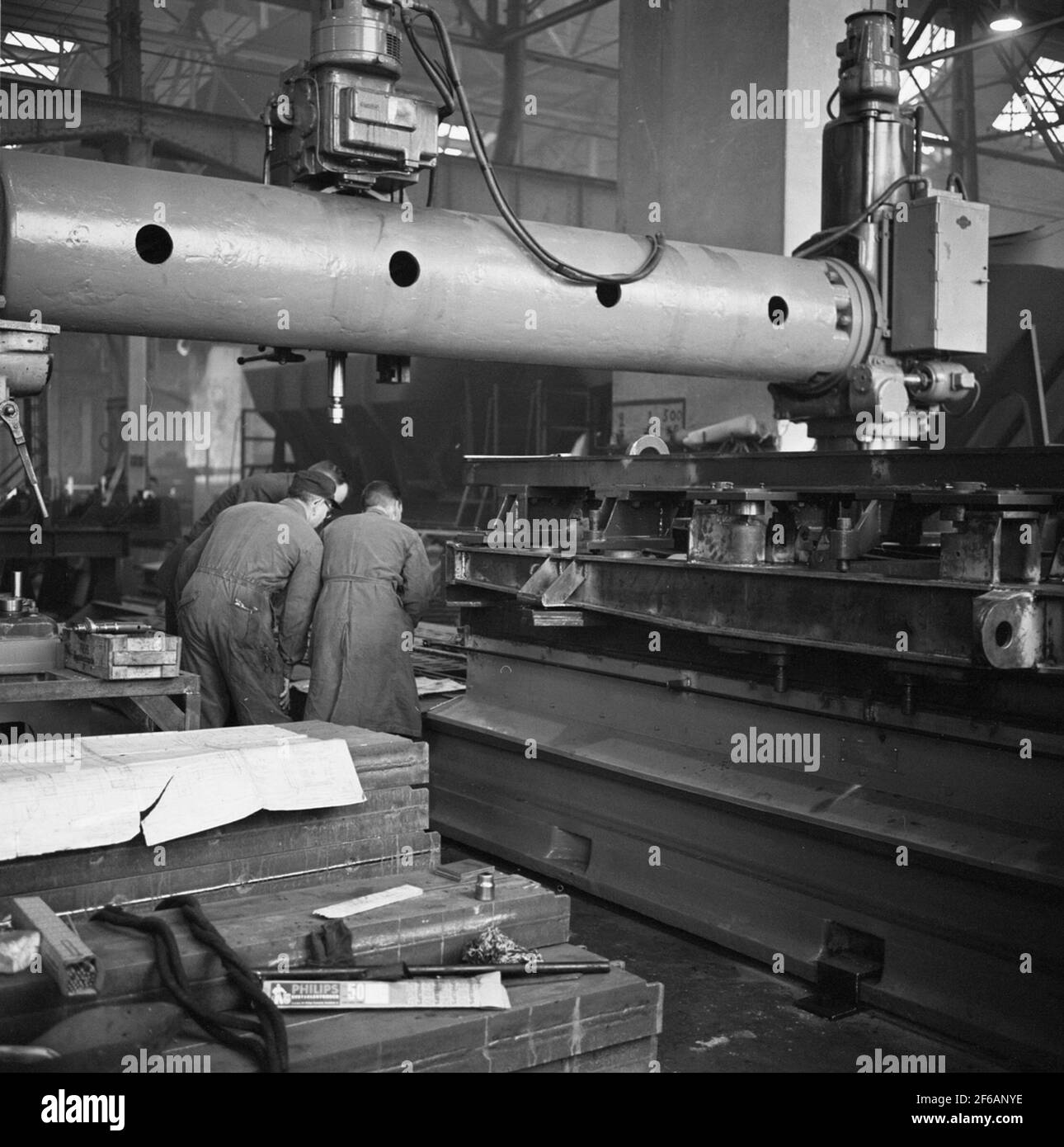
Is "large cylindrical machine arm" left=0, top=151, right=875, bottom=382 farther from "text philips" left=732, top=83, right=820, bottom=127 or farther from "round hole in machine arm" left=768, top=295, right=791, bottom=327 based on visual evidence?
"text philips" left=732, top=83, right=820, bottom=127

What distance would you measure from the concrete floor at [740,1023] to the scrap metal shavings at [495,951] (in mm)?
1070

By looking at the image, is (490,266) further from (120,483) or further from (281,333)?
(120,483)

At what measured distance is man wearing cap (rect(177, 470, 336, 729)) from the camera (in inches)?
175

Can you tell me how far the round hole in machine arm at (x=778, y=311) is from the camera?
301cm

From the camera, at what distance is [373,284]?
247 centimetres

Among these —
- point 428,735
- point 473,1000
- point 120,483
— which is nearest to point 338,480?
point 428,735

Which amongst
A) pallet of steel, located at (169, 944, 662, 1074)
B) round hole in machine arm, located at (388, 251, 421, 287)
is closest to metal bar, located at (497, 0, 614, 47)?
round hole in machine arm, located at (388, 251, 421, 287)

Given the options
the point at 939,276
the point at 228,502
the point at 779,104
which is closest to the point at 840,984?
the point at 939,276

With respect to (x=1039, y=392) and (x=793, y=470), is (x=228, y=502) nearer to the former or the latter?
(x=793, y=470)

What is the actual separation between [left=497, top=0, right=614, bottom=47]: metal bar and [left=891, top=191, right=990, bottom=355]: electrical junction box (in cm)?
822

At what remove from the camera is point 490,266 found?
260cm

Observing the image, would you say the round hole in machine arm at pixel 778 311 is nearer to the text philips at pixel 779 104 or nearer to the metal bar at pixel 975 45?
the text philips at pixel 779 104

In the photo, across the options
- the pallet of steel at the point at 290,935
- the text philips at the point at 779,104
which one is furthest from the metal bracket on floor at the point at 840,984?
the text philips at the point at 779,104

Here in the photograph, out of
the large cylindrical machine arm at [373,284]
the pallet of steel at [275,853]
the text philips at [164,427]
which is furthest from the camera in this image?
the text philips at [164,427]
